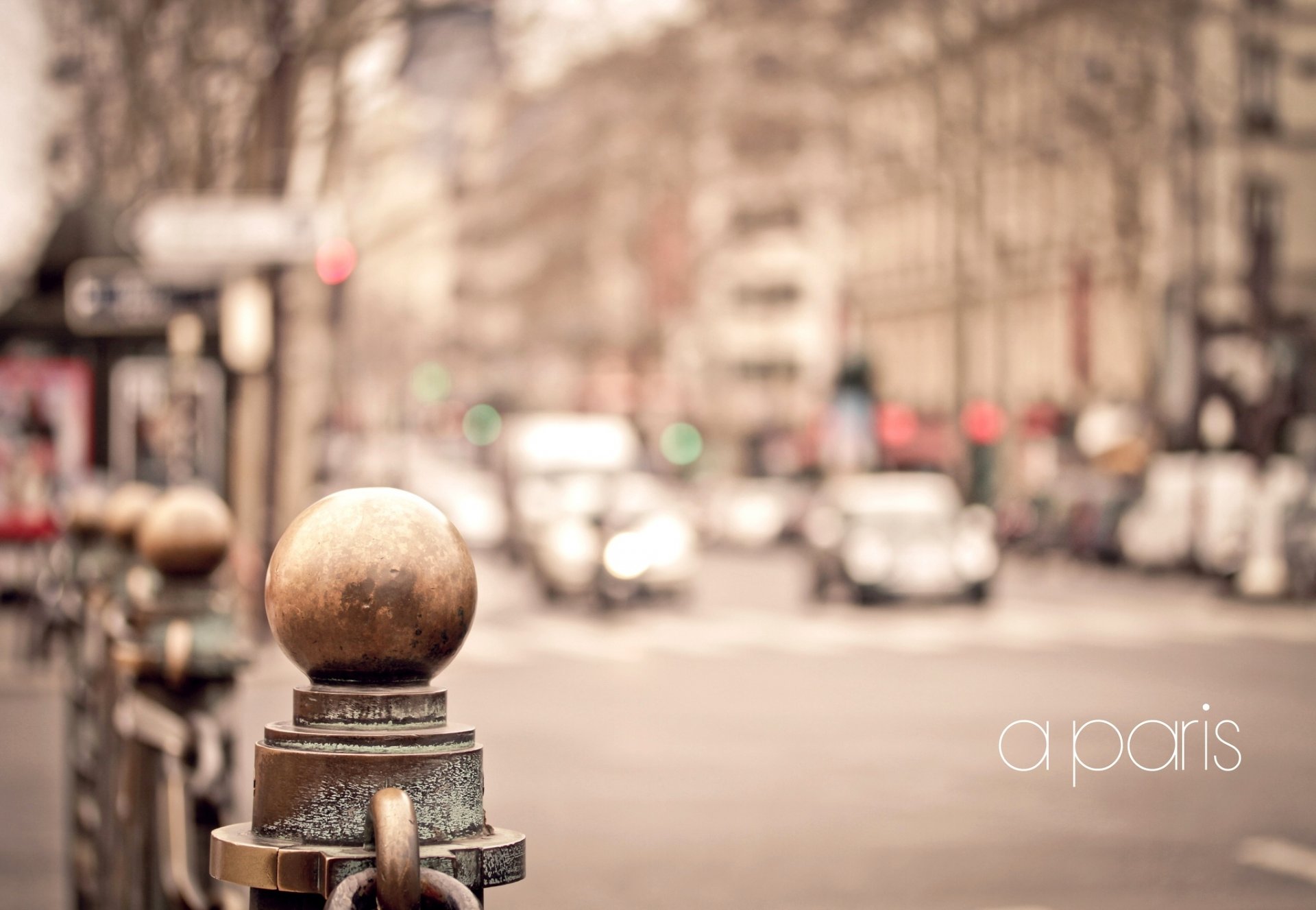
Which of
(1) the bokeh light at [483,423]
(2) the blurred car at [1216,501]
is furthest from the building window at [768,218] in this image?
(2) the blurred car at [1216,501]

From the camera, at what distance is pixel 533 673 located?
16.5m

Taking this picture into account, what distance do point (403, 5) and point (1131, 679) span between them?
9.49 meters

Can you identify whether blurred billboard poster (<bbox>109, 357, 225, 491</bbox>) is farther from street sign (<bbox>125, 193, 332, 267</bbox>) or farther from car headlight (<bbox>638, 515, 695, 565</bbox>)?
car headlight (<bbox>638, 515, 695, 565</bbox>)

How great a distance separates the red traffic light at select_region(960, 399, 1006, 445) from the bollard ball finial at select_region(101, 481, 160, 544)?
1518 inches

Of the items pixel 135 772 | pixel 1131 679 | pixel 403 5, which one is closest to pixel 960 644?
pixel 1131 679

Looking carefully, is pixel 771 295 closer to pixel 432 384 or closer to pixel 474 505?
pixel 432 384

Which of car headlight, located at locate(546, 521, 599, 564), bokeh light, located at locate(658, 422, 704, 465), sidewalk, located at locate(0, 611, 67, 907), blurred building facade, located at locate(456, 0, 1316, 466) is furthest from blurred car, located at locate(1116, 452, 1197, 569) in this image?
bokeh light, located at locate(658, 422, 704, 465)

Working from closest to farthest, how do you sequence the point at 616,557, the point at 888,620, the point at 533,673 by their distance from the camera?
the point at 533,673, the point at 888,620, the point at 616,557

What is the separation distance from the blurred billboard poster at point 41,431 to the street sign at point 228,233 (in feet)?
25.2

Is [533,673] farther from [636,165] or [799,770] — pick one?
[636,165]

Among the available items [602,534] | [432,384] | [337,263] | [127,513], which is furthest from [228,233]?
[432,384]

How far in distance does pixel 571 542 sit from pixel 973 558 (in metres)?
5.18

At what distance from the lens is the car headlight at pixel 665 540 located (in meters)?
24.1

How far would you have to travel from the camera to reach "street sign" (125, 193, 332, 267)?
1327 cm
